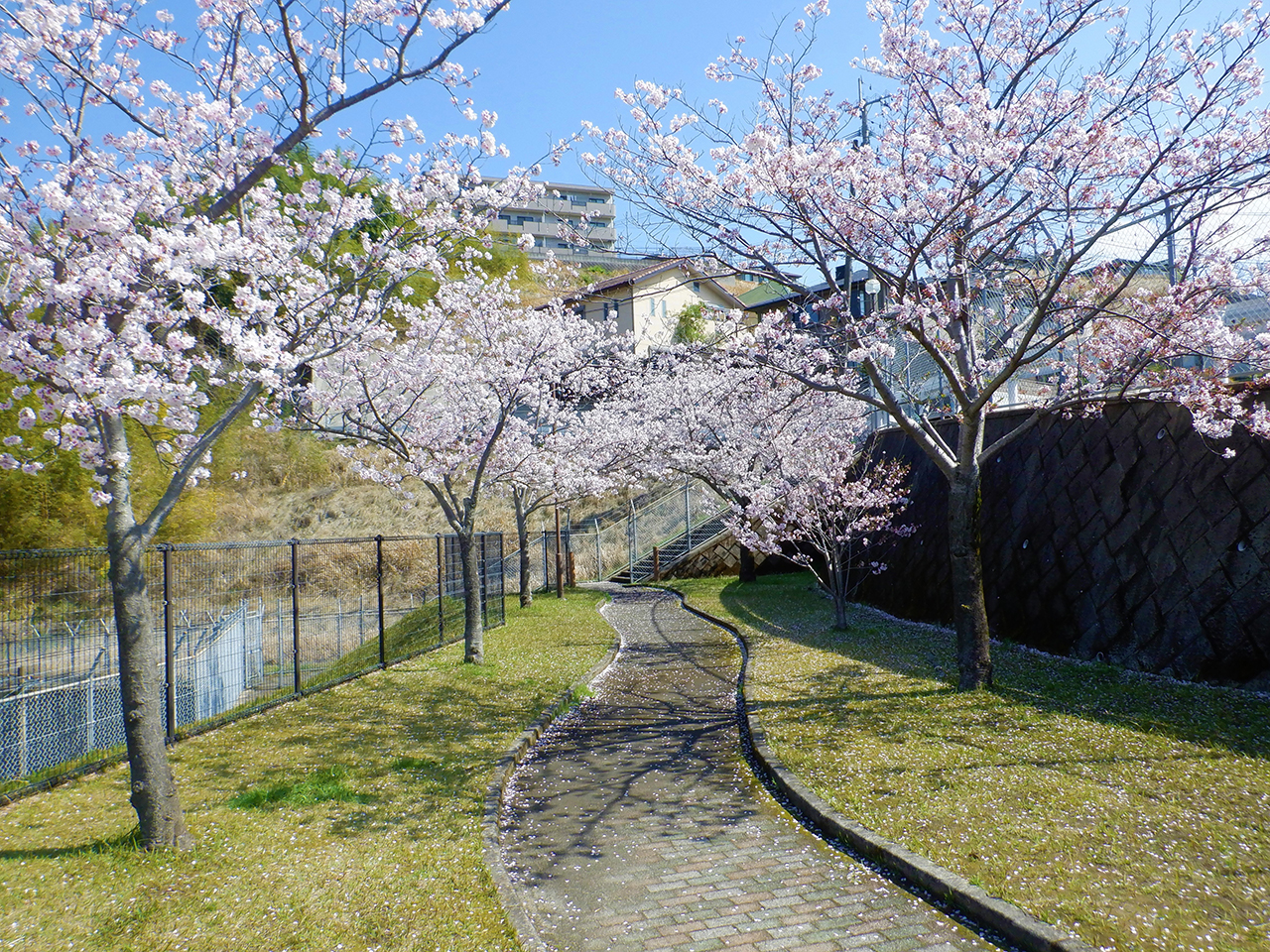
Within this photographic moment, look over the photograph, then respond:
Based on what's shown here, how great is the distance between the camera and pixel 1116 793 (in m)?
5.09

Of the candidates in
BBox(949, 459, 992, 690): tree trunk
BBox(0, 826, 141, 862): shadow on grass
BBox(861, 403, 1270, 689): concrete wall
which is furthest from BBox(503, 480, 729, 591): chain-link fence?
BBox(0, 826, 141, 862): shadow on grass

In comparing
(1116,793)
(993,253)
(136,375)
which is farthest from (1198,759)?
(136,375)

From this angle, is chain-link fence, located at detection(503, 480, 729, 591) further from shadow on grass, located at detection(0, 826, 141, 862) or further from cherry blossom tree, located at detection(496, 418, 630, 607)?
shadow on grass, located at detection(0, 826, 141, 862)

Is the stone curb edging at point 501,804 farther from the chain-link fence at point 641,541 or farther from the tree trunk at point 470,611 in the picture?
the chain-link fence at point 641,541

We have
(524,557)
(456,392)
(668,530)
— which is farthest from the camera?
(668,530)

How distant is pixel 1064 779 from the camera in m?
5.40

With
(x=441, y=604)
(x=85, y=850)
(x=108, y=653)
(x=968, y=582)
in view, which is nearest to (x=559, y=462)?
(x=441, y=604)

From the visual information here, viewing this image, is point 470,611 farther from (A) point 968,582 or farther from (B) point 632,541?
(B) point 632,541

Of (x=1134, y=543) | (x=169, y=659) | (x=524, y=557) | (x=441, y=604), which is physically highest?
(x=1134, y=543)

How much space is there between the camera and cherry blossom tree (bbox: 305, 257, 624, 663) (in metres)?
11.1

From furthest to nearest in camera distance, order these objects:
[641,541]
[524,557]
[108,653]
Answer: [641,541] < [524,557] < [108,653]

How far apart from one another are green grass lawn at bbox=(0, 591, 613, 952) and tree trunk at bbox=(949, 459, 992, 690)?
15.2 ft

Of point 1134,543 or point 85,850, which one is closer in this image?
point 85,850

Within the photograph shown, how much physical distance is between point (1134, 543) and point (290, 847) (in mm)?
8906
